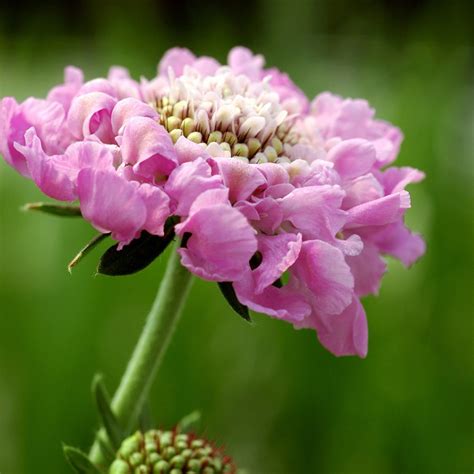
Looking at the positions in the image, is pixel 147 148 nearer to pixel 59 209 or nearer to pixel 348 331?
pixel 59 209

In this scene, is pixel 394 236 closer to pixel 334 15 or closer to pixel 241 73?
pixel 241 73

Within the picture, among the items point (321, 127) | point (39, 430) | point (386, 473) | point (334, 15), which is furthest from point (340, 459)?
point (334, 15)

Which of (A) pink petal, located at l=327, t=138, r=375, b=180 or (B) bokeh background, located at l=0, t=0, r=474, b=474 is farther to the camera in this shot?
(B) bokeh background, located at l=0, t=0, r=474, b=474

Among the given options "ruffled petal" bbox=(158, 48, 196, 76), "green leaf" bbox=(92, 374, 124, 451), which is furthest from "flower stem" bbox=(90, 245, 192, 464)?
"ruffled petal" bbox=(158, 48, 196, 76)

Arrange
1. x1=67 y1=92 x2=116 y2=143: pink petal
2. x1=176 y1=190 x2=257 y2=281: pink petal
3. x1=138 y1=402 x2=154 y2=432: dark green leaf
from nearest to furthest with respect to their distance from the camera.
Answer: x1=176 y1=190 x2=257 y2=281: pink petal
x1=67 y1=92 x2=116 y2=143: pink petal
x1=138 y1=402 x2=154 y2=432: dark green leaf

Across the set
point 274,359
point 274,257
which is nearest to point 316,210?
point 274,257

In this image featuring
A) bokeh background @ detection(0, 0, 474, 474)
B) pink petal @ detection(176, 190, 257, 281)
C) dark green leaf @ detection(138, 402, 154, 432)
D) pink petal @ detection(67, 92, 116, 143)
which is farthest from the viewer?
bokeh background @ detection(0, 0, 474, 474)

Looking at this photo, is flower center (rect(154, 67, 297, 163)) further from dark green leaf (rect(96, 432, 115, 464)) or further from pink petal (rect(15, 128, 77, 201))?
dark green leaf (rect(96, 432, 115, 464))

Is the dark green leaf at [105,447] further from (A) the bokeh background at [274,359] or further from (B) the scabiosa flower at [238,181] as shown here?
(A) the bokeh background at [274,359]
